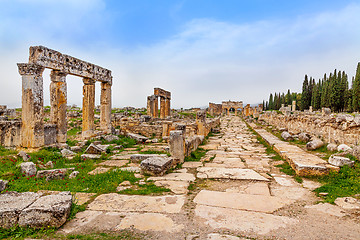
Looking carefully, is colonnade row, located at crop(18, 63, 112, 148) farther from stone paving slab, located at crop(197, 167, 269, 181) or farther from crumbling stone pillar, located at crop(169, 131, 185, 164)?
stone paving slab, located at crop(197, 167, 269, 181)

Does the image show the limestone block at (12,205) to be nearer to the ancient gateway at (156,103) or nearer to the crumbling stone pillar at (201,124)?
the crumbling stone pillar at (201,124)

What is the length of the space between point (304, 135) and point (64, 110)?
36.3 ft

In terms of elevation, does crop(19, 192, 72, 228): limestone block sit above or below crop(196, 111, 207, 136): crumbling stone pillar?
below

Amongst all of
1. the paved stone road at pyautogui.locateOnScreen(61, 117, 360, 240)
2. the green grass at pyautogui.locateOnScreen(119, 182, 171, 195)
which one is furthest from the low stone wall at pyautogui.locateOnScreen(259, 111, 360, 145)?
the green grass at pyautogui.locateOnScreen(119, 182, 171, 195)

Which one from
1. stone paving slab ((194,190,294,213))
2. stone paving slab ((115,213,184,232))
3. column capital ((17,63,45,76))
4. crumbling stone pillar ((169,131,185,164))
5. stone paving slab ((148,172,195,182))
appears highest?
column capital ((17,63,45,76))

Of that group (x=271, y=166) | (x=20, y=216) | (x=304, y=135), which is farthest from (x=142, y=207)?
(x=304, y=135)

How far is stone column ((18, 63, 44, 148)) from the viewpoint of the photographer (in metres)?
7.91

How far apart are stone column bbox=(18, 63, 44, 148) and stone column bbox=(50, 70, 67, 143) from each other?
1.11 metres

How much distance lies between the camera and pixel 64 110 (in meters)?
9.78

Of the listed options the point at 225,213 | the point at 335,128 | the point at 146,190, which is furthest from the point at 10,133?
the point at 335,128

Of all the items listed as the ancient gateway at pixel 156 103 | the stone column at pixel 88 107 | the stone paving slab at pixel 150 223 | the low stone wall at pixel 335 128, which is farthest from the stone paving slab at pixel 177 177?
the ancient gateway at pixel 156 103

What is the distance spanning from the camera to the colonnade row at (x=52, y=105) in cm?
795

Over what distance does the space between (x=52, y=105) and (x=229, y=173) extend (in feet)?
27.3

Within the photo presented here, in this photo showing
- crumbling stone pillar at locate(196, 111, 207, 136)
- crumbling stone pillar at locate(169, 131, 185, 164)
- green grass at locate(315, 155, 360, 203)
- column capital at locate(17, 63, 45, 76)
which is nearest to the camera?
green grass at locate(315, 155, 360, 203)
